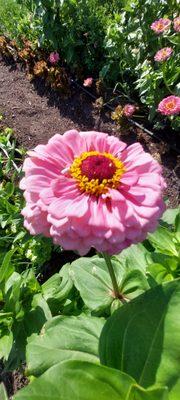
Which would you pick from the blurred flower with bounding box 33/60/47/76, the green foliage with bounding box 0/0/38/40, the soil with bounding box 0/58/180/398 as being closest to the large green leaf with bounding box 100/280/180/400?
the soil with bounding box 0/58/180/398

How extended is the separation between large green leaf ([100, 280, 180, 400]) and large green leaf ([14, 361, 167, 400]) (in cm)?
8

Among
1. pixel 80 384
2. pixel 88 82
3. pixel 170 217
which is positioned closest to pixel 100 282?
pixel 170 217

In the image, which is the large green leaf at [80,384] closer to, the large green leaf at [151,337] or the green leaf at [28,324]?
the large green leaf at [151,337]

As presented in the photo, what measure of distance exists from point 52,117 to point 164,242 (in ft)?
6.59

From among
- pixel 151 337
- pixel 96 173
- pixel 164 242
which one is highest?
pixel 96 173

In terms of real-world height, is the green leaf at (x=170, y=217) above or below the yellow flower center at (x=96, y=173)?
below

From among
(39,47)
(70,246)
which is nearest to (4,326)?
(70,246)

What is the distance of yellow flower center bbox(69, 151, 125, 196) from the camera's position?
944mm

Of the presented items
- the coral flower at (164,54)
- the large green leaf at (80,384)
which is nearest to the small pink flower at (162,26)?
the coral flower at (164,54)

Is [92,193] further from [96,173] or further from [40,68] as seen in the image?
[40,68]

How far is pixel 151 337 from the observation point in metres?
0.87

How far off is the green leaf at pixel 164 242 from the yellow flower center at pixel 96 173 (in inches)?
16.4

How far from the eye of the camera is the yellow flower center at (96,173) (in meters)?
0.94

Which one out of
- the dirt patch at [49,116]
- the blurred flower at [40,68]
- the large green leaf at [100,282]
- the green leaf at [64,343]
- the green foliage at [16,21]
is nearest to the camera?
the green leaf at [64,343]
